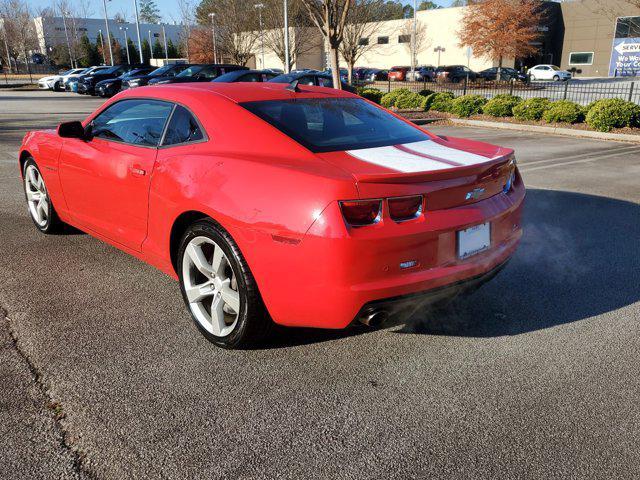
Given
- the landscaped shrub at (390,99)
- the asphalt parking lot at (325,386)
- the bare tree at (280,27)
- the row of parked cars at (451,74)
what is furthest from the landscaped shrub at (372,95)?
the bare tree at (280,27)

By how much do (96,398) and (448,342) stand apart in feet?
6.62

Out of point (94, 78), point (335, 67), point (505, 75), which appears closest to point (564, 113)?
point (335, 67)

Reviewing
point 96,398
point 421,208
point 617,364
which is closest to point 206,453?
point 96,398

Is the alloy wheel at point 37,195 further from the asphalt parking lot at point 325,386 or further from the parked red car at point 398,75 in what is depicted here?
the parked red car at point 398,75

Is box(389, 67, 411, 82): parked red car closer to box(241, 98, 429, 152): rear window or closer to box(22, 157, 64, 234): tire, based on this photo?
Result: box(22, 157, 64, 234): tire

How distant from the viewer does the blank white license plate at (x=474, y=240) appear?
3.04m

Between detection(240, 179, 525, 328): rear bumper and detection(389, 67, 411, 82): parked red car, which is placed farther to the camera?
detection(389, 67, 411, 82): parked red car

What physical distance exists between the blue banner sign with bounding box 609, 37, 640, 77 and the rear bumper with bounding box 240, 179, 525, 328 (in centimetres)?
5984

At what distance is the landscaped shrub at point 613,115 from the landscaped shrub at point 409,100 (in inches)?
285

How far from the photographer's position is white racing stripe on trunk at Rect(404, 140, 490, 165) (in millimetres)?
3274

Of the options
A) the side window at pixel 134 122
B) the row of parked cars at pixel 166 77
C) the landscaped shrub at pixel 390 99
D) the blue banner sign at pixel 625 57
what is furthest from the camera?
the blue banner sign at pixel 625 57

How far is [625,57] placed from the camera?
2125 inches

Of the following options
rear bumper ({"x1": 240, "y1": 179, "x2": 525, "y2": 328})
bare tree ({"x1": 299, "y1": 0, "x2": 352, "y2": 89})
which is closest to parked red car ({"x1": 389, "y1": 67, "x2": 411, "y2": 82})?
bare tree ({"x1": 299, "y1": 0, "x2": 352, "y2": 89})

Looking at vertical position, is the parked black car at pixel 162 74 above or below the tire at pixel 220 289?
above
